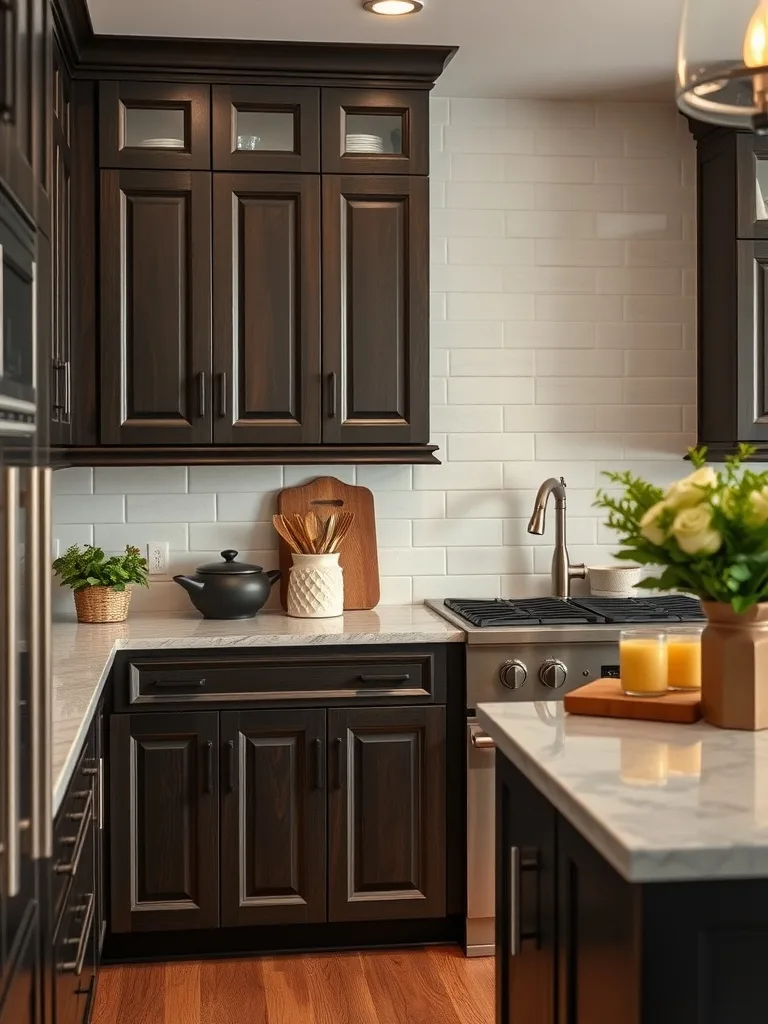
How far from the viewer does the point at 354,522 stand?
13.9ft

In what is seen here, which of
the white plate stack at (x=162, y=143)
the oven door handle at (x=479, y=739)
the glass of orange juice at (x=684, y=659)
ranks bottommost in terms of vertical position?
the oven door handle at (x=479, y=739)

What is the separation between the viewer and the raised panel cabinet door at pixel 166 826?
3.61m

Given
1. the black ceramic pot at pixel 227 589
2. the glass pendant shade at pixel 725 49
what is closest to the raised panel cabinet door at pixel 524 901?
the glass pendant shade at pixel 725 49

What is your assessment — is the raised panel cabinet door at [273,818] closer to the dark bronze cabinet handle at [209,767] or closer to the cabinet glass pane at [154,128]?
the dark bronze cabinet handle at [209,767]

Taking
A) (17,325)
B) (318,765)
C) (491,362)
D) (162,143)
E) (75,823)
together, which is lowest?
(318,765)

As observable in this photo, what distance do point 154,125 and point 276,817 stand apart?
7.19 feet

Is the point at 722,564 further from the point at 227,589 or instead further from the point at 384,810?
the point at 227,589

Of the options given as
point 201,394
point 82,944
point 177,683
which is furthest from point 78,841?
point 201,394

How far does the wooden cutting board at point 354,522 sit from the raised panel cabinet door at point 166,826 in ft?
2.68

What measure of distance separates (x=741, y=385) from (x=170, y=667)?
6.79 feet

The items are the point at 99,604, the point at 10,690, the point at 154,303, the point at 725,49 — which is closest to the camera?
the point at 10,690

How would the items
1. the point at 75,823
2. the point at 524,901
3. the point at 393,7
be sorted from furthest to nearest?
1. the point at 393,7
2. the point at 75,823
3. the point at 524,901

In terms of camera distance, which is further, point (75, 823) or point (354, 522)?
point (354, 522)

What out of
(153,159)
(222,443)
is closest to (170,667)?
(222,443)
